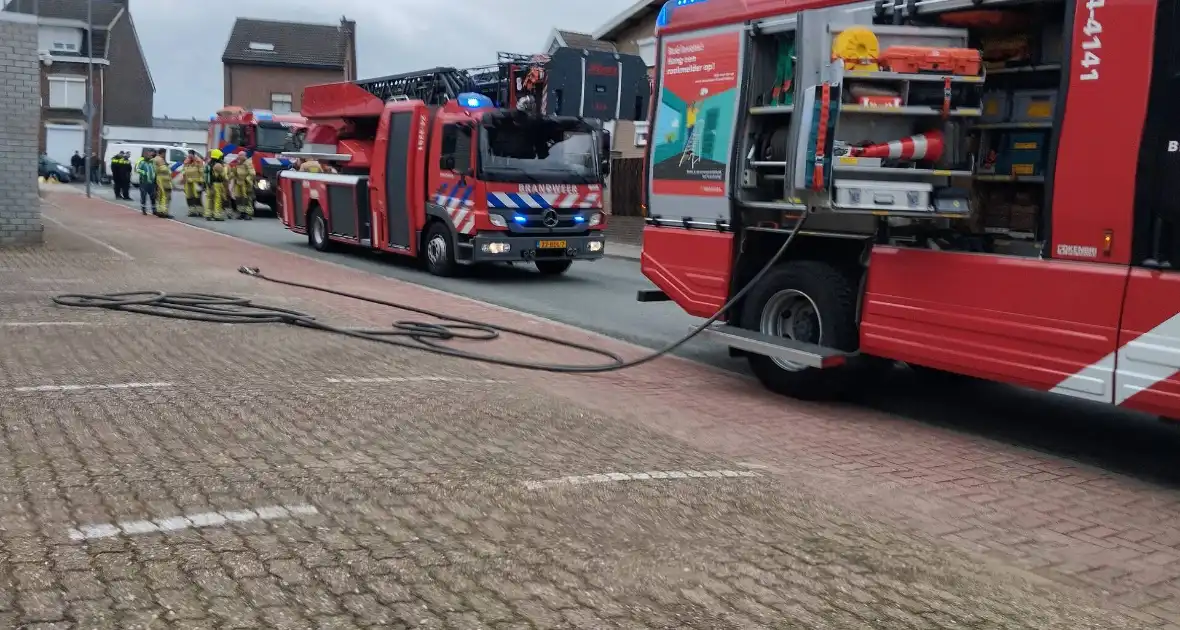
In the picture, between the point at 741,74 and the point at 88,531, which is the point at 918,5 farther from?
the point at 88,531

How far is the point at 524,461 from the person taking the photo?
5.73 m

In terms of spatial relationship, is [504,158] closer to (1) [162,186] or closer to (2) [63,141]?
(1) [162,186]

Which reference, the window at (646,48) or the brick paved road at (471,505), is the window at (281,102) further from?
the brick paved road at (471,505)

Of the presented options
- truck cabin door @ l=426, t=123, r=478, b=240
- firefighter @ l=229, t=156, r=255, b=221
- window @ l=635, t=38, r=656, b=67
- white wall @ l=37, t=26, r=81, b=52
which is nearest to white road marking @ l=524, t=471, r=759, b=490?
truck cabin door @ l=426, t=123, r=478, b=240

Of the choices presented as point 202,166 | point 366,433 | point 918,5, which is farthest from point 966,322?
point 202,166

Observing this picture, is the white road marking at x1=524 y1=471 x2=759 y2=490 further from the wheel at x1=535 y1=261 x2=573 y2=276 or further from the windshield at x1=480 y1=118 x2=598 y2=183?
the wheel at x1=535 y1=261 x2=573 y2=276

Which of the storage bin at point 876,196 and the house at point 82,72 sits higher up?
the house at point 82,72

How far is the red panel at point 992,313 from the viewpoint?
6176mm

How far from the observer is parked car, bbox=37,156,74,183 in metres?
53.1

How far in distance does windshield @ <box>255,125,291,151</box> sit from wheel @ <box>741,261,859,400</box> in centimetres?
2488

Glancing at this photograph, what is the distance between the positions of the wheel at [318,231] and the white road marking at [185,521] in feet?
51.2

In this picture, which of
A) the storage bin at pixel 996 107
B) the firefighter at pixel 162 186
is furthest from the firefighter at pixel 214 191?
the storage bin at pixel 996 107

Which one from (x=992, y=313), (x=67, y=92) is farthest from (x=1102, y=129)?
(x=67, y=92)

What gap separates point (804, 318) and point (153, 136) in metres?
55.7
